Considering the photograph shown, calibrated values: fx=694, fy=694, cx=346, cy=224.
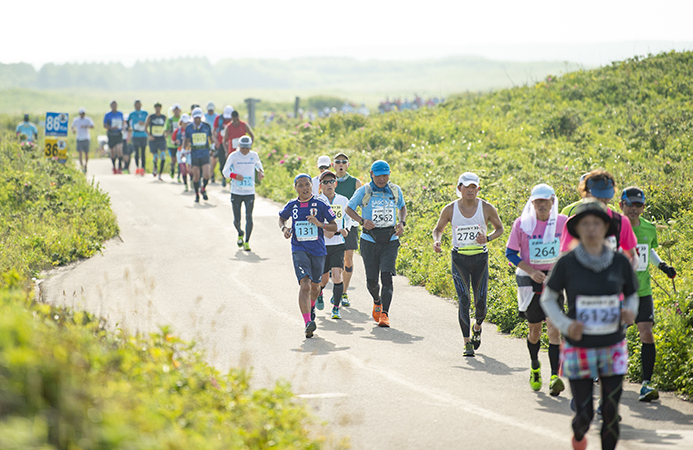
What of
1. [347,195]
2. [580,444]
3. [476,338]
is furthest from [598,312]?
[347,195]

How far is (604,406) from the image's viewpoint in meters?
5.08

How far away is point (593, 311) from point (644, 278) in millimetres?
2233

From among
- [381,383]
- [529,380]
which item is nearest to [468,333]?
[529,380]

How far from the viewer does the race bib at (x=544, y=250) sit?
705 centimetres

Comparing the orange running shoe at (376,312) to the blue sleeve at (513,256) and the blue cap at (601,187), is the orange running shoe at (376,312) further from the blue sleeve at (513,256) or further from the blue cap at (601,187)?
the blue cap at (601,187)

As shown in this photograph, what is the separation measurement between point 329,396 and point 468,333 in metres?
2.42

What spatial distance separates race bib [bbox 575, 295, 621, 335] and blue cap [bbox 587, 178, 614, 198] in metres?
1.46

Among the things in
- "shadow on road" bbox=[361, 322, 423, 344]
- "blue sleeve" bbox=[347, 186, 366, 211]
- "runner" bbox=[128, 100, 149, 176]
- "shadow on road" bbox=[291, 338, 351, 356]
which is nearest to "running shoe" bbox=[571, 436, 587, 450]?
"shadow on road" bbox=[291, 338, 351, 356]

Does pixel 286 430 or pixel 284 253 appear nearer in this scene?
pixel 286 430

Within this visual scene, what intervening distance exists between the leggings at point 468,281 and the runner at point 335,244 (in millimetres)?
2071

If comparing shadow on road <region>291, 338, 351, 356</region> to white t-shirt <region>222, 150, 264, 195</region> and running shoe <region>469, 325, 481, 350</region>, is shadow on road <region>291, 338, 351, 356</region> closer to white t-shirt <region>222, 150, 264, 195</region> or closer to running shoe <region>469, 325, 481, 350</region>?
running shoe <region>469, 325, 481, 350</region>

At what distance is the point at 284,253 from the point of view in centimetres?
1455

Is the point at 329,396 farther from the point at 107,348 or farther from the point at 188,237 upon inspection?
the point at 188,237

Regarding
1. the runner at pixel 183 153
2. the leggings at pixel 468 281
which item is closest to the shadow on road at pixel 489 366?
the leggings at pixel 468 281
